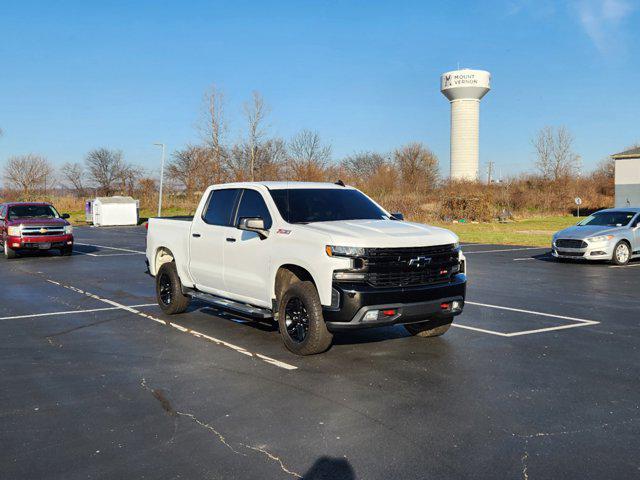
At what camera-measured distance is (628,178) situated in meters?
56.1

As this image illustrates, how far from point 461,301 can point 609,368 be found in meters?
1.67

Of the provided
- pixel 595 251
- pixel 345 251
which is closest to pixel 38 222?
pixel 345 251

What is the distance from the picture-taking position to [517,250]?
72.0 ft

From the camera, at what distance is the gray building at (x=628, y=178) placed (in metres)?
55.2

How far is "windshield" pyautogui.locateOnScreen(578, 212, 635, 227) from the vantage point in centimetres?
1770

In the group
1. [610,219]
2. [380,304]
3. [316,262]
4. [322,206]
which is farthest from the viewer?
[610,219]

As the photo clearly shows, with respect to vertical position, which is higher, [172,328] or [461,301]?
[461,301]

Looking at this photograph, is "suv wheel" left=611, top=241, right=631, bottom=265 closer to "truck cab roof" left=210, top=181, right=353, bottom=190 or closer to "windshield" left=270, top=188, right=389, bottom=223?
"windshield" left=270, top=188, right=389, bottom=223

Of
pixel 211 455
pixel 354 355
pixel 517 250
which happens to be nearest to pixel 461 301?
pixel 354 355

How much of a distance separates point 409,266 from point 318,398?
188 centimetres

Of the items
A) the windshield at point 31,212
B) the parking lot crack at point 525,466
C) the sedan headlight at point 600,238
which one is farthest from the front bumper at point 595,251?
the windshield at point 31,212

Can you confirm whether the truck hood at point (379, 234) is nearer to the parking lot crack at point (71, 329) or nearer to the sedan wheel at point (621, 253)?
the parking lot crack at point (71, 329)

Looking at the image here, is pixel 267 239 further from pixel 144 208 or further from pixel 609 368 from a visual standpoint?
pixel 144 208

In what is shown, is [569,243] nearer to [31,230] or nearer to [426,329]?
[426,329]
